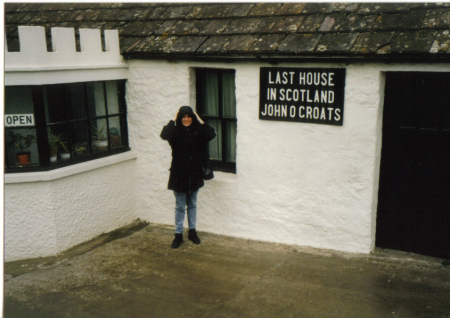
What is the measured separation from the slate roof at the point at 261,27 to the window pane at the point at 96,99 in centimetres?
64

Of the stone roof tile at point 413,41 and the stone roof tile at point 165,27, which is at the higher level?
the stone roof tile at point 165,27

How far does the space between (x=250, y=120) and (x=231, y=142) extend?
58 centimetres

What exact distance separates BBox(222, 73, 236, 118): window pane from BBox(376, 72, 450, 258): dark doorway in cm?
201

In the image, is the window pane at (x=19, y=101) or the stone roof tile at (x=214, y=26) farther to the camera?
the stone roof tile at (x=214, y=26)

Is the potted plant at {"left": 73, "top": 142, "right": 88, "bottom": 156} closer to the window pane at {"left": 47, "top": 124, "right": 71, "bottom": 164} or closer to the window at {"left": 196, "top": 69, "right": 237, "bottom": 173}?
the window pane at {"left": 47, "top": 124, "right": 71, "bottom": 164}

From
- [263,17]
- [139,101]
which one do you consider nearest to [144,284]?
[139,101]

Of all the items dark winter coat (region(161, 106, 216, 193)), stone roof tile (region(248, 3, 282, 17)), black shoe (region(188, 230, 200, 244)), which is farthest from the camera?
black shoe (region(188, 230, 200, 244))

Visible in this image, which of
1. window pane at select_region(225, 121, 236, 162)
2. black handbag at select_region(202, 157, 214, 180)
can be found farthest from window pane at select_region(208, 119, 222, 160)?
black handbag at select_region(202, 157, 214, 180)

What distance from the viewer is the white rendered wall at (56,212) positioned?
5801 mm

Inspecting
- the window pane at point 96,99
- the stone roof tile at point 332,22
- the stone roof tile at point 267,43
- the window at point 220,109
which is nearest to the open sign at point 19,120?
the window pane at point 96,99

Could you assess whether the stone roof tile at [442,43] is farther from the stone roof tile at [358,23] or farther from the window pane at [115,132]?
the window pane at [115,132]

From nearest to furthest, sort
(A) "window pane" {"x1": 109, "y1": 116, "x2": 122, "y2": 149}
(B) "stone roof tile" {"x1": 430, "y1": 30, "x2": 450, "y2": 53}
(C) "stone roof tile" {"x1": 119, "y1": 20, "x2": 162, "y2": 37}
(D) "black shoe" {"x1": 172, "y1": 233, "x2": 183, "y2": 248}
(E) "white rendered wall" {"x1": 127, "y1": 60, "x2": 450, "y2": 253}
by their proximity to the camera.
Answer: (B) "stone roof tile" {"x1": 430, "y1": 30, "x2": 450, "y2": 53}
(E) "white rendered wall" {"x1": 127, "y1": 60, "x2": 450, "y2": 253}
(D) "black shoe" {"x1": 172, "y1": 233, "x2": 183, "y2": 248}
(C) "stone roof tile" {"x1": 119, "y1": 20, "x2": 162, "y2": 37}
(A) "window pane" {"x1": 109, "y1": 116, "x2": 122, "y2": 149}

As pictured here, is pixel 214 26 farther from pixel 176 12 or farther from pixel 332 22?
pixel 332 22

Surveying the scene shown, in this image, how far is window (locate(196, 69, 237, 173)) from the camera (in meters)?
6.32
